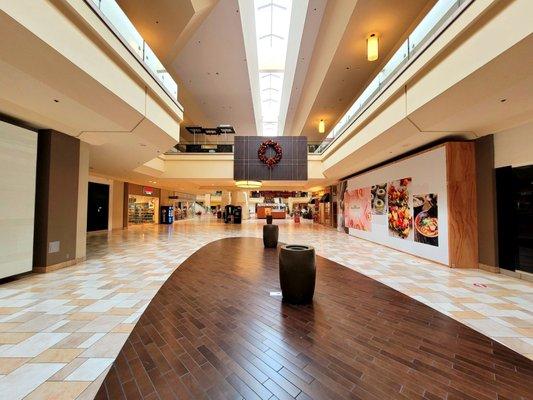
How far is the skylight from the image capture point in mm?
10250

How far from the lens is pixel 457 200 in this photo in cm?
624

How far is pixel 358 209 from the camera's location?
1191 centimetres

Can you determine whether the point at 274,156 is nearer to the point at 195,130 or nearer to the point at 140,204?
the point at 195,130

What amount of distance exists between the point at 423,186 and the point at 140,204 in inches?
777

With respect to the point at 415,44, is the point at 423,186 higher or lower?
lower

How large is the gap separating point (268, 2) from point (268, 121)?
12061 millimetres

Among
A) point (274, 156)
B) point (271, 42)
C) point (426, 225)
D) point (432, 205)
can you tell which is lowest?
point (426, 225)

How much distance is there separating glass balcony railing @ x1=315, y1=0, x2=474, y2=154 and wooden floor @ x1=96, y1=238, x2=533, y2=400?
4721 mm

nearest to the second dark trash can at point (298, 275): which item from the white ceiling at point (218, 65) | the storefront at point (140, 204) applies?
the white ceiling at point (218, 65)

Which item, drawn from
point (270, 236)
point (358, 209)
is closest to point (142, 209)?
point (270, 236)

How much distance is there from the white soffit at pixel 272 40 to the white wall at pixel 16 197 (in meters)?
7.36

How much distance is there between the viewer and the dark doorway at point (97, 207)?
1376 cm

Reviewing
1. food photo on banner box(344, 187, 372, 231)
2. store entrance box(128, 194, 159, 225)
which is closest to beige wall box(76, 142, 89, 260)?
food photo on banner box(344, 187, 372, 231)

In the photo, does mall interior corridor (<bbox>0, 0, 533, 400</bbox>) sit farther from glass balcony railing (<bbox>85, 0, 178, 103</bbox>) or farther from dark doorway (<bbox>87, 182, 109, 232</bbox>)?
dark doorway (<bbox>87, 182, 109, 232</bbox>)
